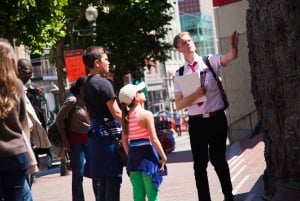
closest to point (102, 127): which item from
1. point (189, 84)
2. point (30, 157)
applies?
point (189, 84)

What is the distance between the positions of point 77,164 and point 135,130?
1.76 m

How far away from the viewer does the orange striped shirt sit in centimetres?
655

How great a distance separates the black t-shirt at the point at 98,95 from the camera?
259 inches

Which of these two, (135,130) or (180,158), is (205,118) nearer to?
(135,130)

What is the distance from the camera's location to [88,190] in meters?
11.9

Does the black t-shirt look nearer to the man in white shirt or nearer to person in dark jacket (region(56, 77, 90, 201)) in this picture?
the man in white shirt

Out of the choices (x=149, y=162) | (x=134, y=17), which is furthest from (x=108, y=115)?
(x=134, y=17)

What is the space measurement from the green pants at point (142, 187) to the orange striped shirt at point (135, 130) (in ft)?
1.11

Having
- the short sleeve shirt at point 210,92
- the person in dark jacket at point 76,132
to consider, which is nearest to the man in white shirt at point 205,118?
the short sleeve shirt at point 210,92

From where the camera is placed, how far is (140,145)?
21.6 feet

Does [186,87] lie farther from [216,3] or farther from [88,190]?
[216,3]

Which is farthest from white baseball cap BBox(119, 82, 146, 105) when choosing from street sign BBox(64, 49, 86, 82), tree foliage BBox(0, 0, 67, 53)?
street sign BBox(64, 49, 86, 82)

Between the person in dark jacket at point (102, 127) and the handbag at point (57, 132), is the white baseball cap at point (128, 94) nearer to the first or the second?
the person in dark jacket at point (102, 127)

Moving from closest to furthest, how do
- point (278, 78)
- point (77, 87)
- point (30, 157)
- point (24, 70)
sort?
point (278, 78), point (30, 157), point (24, 70), point (77, 87)
